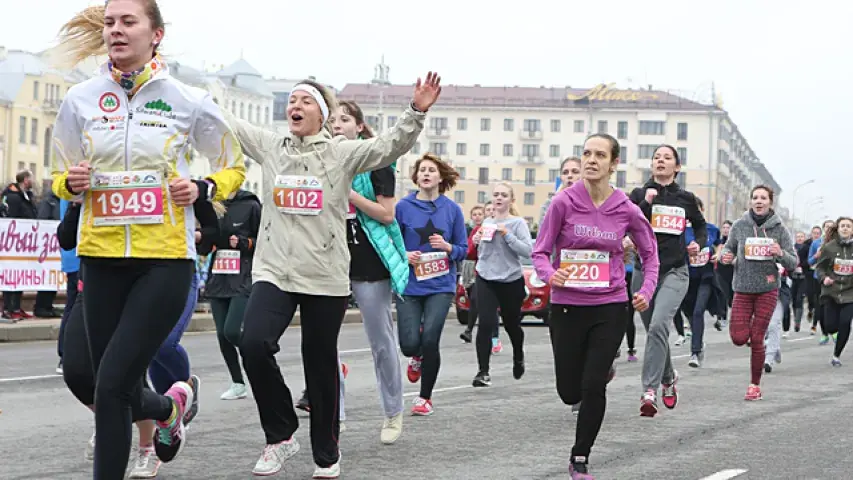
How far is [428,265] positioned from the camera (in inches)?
409

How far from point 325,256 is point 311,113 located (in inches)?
30.0

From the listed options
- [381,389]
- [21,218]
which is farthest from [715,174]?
[381,389]

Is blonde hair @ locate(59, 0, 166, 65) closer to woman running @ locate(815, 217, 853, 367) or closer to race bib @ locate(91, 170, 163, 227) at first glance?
race bib @ locate(91, 170, 163, 227)

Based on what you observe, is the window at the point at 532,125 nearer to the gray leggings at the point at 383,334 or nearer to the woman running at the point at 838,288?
the woman running at the point at 838,288

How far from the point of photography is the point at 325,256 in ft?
23.3

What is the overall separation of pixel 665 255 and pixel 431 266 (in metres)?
1.94

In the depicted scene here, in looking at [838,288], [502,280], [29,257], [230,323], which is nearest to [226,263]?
[230,323]

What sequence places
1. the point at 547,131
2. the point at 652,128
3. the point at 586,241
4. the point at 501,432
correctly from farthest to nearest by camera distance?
the point at 547,131 < the point at 652,128 < the point at 501,432 < the point at 586,241

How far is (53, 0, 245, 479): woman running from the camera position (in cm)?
548

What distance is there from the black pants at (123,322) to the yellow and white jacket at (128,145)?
0.22 feet

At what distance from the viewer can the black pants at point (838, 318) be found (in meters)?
17.1

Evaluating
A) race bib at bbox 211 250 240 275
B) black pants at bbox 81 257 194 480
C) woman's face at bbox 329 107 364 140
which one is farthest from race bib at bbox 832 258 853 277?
black pants at bbox 81 257 194 480

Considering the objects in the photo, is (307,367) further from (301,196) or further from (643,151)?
(643,151)

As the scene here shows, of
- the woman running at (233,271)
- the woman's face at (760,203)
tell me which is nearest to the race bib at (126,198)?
the woman running at (233,271)
